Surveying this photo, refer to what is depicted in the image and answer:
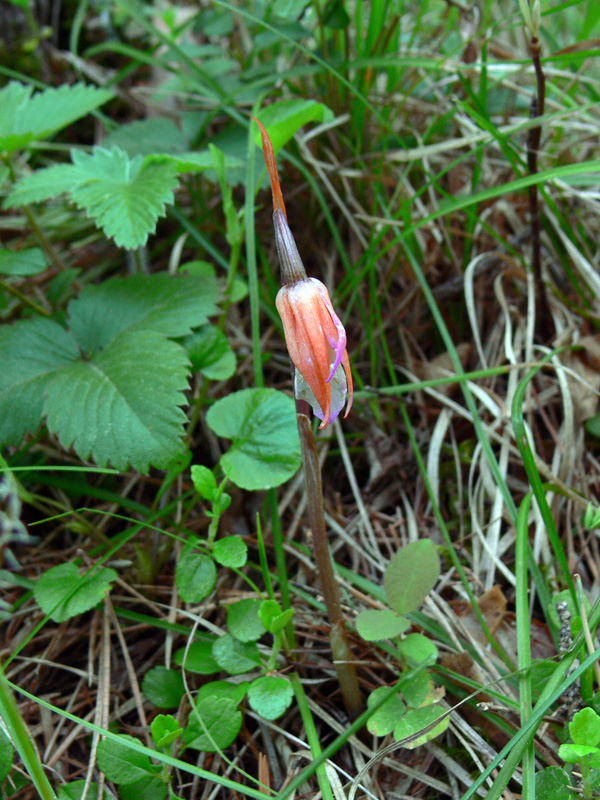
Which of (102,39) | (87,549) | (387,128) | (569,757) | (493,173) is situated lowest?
(87,549)

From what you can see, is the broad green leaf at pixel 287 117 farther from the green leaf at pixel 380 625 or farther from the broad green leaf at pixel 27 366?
the green leaf at pixel 380 625

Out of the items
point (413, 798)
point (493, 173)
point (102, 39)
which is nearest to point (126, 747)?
point (413, 798)

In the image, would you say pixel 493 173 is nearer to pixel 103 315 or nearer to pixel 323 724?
pixel 103 315

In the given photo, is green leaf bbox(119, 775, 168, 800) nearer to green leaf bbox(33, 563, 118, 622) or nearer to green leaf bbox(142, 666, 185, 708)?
green leaf bbox(142, 666, 185, 708)

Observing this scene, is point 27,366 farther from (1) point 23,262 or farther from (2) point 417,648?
(2) point 417,648

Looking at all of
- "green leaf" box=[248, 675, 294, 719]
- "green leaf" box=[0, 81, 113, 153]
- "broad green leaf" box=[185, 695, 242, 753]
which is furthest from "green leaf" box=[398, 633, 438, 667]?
"green leaf" box=[0, 81, 113, 153]

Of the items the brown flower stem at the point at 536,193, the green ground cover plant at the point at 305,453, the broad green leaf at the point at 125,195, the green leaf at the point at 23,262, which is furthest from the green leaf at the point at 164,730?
the brown flower stem at the point at 536,193
